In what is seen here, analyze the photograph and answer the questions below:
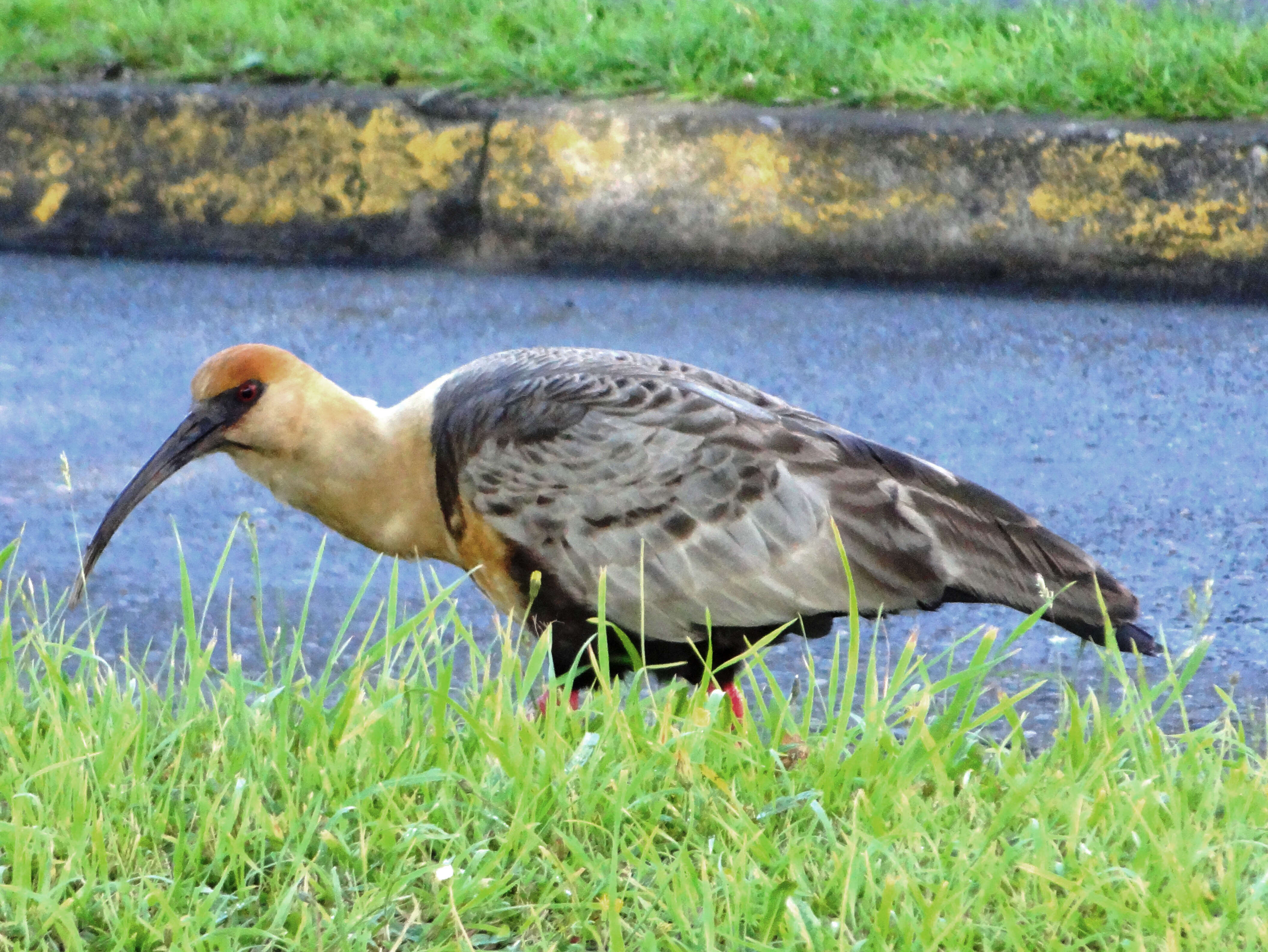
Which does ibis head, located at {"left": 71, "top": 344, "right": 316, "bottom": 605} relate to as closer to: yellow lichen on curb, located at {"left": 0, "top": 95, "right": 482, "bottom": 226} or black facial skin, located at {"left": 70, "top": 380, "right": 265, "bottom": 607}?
black facial skin, located at {"left": 70, "top": 380, "right": 265, "bottom": 607}

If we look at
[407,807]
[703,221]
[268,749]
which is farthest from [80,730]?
[703,221]

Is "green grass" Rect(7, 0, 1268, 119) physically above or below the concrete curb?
above

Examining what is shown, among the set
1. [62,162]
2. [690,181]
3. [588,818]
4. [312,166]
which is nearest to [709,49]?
[690,181]

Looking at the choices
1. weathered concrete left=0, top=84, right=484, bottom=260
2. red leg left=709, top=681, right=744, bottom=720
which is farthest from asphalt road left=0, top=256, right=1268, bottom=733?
red leg left=709, top=681, right=744, bottom=720

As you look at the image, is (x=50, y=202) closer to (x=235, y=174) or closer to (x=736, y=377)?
(x=235, y=174)

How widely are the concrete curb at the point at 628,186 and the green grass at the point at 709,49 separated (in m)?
0.14

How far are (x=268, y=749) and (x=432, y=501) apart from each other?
35.1 inches

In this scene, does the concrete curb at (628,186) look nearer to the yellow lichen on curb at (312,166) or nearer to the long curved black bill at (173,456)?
the yellow lichen on curb at (312,166)

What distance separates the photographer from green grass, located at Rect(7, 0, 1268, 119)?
6.21 metres

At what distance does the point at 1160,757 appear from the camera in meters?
2.56

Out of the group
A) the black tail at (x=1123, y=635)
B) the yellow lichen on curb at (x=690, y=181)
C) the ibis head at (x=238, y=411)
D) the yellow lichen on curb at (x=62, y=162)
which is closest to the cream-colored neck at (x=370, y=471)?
the ibis head at (x=238, y=411)

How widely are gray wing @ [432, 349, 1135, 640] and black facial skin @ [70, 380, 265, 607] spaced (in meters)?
0.44

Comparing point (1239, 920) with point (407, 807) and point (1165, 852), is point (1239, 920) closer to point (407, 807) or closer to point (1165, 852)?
point (1165, 852)

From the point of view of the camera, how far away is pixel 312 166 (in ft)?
20.6
